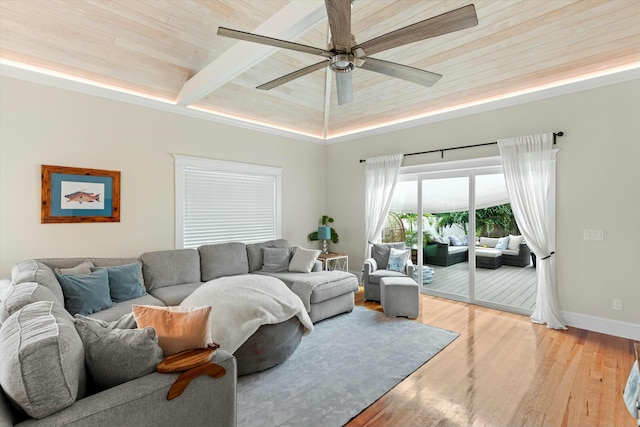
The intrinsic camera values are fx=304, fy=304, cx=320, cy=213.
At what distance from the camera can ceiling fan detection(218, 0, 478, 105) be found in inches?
72.8

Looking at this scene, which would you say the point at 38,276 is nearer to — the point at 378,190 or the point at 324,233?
the point at 324,233

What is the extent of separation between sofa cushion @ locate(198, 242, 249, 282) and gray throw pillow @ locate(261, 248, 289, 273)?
31 centimetres

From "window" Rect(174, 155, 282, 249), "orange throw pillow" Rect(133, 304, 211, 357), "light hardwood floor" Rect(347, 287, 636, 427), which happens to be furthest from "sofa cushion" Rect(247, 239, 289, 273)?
"orange throw pillow" Rect(133, 304, 211, 357)

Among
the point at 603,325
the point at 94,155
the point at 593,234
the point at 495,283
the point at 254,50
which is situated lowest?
the point at 603,325

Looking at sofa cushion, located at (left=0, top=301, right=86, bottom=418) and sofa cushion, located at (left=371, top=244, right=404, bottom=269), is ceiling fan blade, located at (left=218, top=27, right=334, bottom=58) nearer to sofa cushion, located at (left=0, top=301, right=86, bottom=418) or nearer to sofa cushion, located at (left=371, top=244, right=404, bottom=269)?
sofa cushion, located at (left=0, top=301, right=86, bottom=418)

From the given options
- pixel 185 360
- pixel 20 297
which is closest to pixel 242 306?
pixel 185 360

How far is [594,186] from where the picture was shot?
3729mm

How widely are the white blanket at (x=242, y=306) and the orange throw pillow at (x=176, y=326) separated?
0.85 meters

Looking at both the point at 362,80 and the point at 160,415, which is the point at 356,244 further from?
the point at 160,415

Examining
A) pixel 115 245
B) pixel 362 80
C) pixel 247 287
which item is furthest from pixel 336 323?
pixel 362 80

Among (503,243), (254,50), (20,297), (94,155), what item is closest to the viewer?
(20,297)

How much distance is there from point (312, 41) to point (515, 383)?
432 cm

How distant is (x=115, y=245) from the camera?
405 centimetres

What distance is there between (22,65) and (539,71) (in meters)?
6.13
